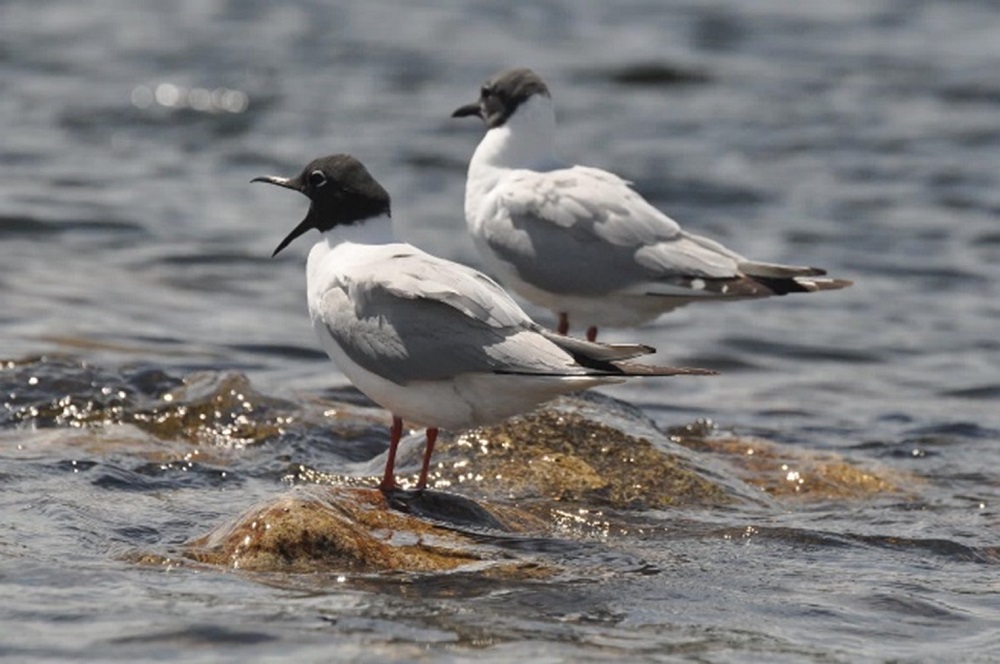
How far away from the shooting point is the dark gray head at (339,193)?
23.6 feet

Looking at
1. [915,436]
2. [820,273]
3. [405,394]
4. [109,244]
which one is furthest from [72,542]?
[109,244]

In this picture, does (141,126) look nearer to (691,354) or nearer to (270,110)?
(270,110)

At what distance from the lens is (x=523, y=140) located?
9.41 metres

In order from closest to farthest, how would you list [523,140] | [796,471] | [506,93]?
[796,471], [523,140], [506,93]

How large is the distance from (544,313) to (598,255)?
3.71 metres

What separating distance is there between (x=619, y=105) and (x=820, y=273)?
31.7 feet

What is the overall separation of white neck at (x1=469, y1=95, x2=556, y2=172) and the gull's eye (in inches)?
83.7

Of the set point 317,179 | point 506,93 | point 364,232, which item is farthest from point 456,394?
point 506,93

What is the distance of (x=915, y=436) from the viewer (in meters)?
9.56

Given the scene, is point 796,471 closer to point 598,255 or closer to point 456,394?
point 598,255

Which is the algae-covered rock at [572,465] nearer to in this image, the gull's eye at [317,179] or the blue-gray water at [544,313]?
the blue-gray water at [544,313]

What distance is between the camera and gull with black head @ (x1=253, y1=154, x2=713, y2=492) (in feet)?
21.0

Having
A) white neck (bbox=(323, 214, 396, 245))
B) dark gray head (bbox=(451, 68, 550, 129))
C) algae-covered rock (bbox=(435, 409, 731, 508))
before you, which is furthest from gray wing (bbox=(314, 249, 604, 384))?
dark gray head (bbox=(451, 68, 550, 129))

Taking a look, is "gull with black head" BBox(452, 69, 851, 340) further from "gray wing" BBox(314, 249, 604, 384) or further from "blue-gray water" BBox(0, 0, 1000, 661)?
"gray wing" BBox(314, 249, 604, 384)
